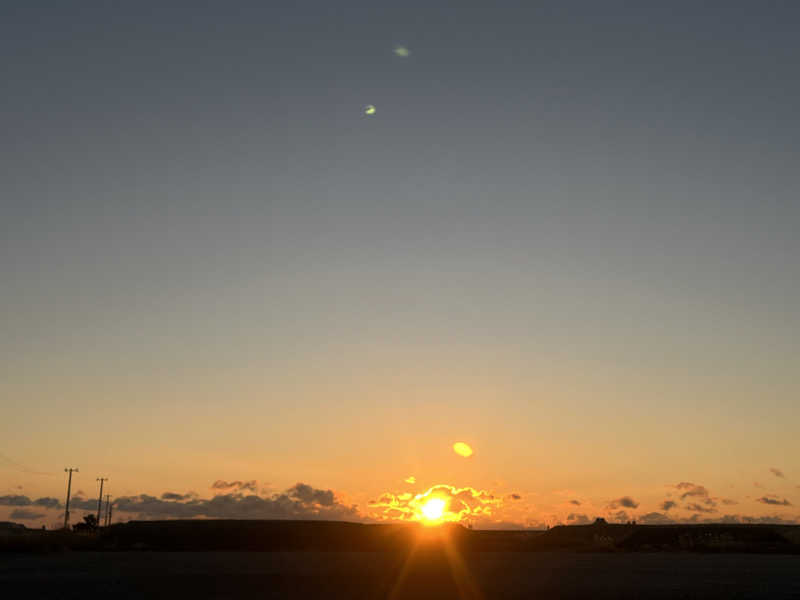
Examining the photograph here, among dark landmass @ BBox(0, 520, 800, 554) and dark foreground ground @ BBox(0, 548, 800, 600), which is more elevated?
dark landmass @ BBox(0, 520, 800, 554)

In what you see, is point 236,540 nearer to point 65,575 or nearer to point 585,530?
point 585,530

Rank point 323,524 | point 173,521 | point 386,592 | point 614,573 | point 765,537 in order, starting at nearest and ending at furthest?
point 386,592 → point 614,573 → point 765,537 → point 323,524 → point 173,521

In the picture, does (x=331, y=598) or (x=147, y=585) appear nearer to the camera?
(x=331, y=598)

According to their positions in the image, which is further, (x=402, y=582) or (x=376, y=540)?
(x=376, y=540)

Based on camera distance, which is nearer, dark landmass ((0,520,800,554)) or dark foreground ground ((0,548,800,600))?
dark foreground ground ((0,548,800,600))

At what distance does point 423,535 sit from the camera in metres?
76.9

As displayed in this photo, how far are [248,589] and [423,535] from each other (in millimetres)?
57165

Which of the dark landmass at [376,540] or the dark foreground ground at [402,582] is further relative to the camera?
the dark landmass at [376,540]

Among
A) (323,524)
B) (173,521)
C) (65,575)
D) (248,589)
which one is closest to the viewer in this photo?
(248,589)

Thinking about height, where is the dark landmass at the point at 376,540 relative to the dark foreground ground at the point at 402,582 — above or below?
above

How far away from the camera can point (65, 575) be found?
2784 centimetres

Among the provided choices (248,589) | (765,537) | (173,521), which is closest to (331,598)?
(248,589)

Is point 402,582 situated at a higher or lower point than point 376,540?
lower

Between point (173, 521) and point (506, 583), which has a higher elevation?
point (173, 521)
